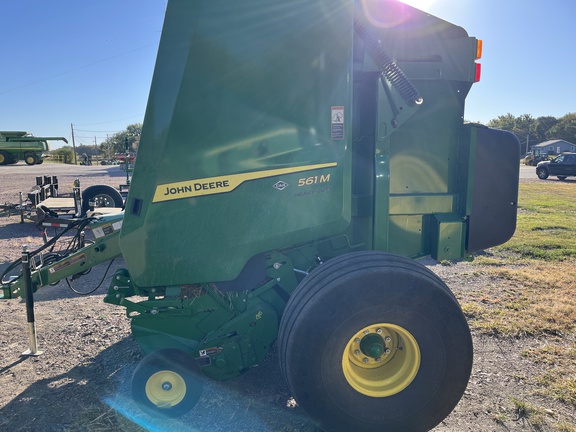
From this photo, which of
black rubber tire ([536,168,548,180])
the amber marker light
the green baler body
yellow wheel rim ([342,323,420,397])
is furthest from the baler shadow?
black rubber tire ([536,168,548,180])

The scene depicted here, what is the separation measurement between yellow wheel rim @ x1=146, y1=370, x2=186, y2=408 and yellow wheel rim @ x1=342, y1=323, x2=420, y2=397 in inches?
45.6

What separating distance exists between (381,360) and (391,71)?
1856 mm

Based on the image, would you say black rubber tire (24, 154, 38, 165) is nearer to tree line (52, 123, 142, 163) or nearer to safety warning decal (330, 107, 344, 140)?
tree line (52, 123, 142, 163)

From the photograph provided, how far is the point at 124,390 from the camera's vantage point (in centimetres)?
330

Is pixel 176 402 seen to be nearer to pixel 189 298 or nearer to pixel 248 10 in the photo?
pixel 189 298

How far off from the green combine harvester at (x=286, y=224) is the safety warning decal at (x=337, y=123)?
1cm

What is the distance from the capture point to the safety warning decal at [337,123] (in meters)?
2.70

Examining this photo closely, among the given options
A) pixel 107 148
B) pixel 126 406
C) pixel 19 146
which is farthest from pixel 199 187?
pixel 107 148

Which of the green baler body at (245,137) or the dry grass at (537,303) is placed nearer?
the green baler body at (245,137)

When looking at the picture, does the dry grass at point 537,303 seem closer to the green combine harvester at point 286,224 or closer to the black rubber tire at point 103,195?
the green combine harvester at point 286,224

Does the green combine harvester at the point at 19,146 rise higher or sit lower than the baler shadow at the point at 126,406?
higher

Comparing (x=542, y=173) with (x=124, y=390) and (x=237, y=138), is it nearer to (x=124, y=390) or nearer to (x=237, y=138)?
(x=237, y=138)

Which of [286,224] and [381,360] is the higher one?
[286,224]

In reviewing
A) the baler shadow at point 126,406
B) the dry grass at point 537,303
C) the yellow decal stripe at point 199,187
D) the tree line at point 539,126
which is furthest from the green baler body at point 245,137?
→ the tree line at point 539,126
